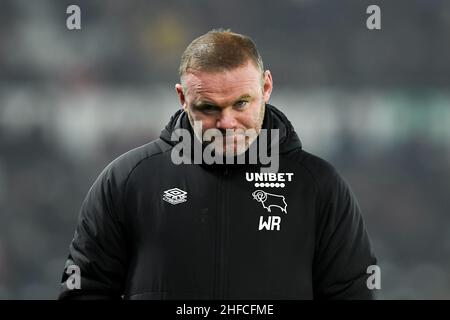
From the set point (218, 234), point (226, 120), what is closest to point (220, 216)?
point (218, 234)

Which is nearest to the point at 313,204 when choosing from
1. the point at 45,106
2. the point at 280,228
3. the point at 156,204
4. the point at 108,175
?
the point at 280,228

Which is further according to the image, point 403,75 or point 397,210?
point 403,75

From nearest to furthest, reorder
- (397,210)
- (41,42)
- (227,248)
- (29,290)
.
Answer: (227,248) → (29,290) → (397,210) → (41,42)

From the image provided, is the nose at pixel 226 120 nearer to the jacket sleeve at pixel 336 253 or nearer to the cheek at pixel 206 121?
the cheek at pixel 206 121

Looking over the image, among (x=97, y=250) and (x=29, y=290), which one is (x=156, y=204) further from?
(x=29, y=290)

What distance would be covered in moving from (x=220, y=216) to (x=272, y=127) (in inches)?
11.6

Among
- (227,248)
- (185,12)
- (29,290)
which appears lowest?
(29,290)

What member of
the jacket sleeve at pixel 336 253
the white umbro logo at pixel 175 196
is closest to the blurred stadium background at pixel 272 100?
the jacket sleeve at pixel 336 253

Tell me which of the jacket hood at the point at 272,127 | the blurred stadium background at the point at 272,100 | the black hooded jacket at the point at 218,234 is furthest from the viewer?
the blurred stadium background at the point at 272,100

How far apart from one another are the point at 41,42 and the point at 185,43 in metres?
1.06

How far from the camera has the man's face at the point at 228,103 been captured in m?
2.08

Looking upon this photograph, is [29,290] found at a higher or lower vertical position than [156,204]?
lower

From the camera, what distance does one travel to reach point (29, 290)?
5.25 m

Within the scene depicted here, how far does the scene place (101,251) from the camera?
2121 mm
